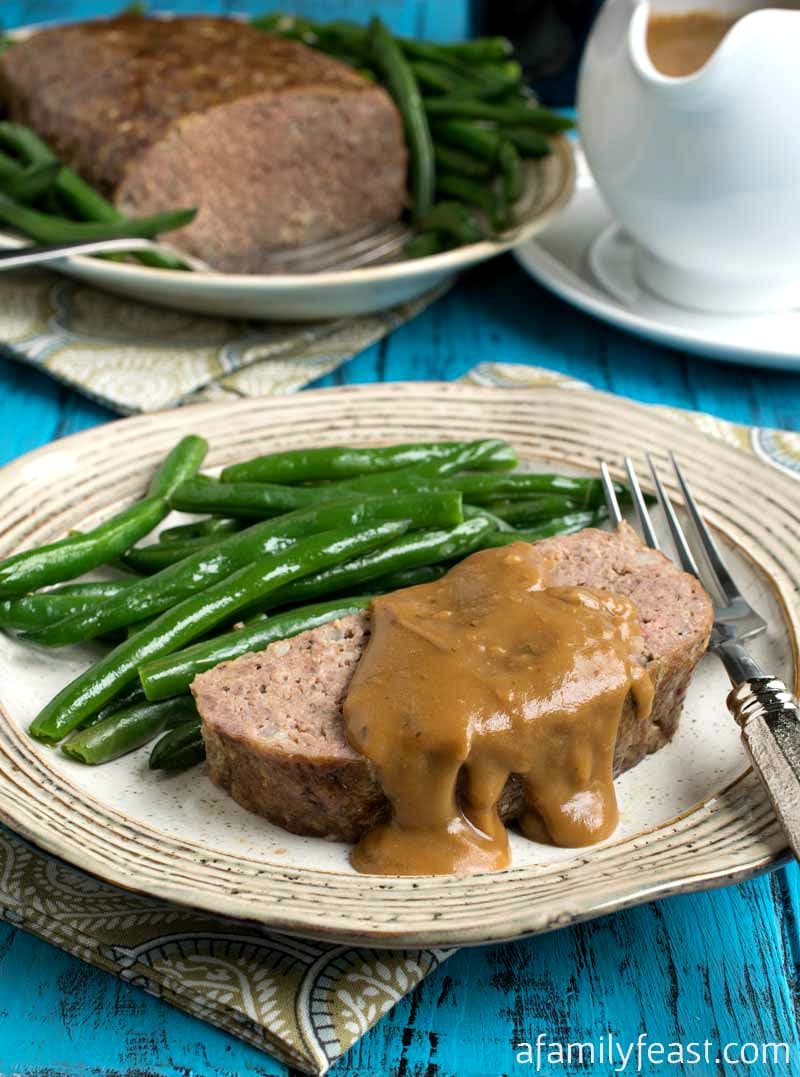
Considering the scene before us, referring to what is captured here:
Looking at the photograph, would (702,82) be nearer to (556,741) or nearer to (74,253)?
(74,253)

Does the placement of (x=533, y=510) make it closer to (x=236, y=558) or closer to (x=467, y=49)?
(x=236, y=558)

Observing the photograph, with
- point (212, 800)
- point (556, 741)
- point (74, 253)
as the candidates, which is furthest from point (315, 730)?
point (74, 253)

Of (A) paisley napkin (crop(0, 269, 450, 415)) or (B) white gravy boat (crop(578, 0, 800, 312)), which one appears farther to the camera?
(A) paisley napkin (crop(0, 269, 450, 415))

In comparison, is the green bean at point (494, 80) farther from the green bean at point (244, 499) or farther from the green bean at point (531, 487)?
the green bean at point (244, 499)

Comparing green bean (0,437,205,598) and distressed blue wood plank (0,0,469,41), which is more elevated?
green bean (0,437,205,598)

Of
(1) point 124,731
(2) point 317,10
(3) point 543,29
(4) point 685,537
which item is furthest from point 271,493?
(2) point 317,10

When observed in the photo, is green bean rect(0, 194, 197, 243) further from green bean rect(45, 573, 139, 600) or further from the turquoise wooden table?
the turquoise wooden table

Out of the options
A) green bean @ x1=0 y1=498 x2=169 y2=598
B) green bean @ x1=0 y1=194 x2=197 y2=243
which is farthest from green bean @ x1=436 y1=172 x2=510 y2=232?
green bean @ x1=0 y1=498 x2=169 y2=598
